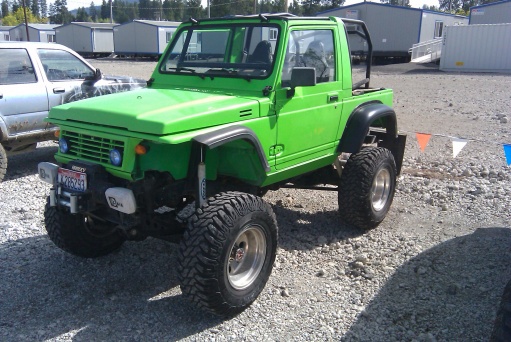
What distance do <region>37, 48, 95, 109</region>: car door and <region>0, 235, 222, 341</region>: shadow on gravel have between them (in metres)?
3.17

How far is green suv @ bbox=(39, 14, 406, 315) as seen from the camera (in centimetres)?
363

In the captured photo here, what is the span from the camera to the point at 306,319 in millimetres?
3826

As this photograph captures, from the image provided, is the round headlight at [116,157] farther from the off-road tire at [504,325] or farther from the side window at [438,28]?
the side window at [438,28]

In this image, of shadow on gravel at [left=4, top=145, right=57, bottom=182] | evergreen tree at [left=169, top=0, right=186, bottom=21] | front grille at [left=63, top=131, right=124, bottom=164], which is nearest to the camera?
front grille at [left=63, top=131, right=124, bottom=164]

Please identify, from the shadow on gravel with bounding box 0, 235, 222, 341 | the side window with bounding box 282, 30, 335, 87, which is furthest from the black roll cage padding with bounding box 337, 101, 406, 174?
the shadow on gravel with bounding box 0, 235, 222, 341

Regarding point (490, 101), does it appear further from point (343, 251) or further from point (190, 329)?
point (190, 329)

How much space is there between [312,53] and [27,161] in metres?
5.73

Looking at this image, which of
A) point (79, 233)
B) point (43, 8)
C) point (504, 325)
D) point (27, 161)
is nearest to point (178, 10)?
point (43, 8)

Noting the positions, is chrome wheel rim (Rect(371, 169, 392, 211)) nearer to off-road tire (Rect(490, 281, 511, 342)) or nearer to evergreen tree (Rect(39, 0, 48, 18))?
off-road tire (Rect(490, 281, 511, 342))

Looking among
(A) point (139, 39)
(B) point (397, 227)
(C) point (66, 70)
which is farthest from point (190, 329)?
(A) point (139, 39)

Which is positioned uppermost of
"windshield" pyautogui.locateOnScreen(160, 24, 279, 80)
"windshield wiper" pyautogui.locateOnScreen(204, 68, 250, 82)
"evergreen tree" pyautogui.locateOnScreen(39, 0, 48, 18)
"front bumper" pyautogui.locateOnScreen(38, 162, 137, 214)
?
"evergreen tree" pyautogui.locateOnScreen(39, 0, 48, 18)

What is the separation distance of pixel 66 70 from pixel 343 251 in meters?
5.35

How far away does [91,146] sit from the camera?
3.92 m

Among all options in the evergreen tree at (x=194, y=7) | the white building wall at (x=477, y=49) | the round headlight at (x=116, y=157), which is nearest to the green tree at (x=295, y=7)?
the evergreen tree at (x=194, y=7)
